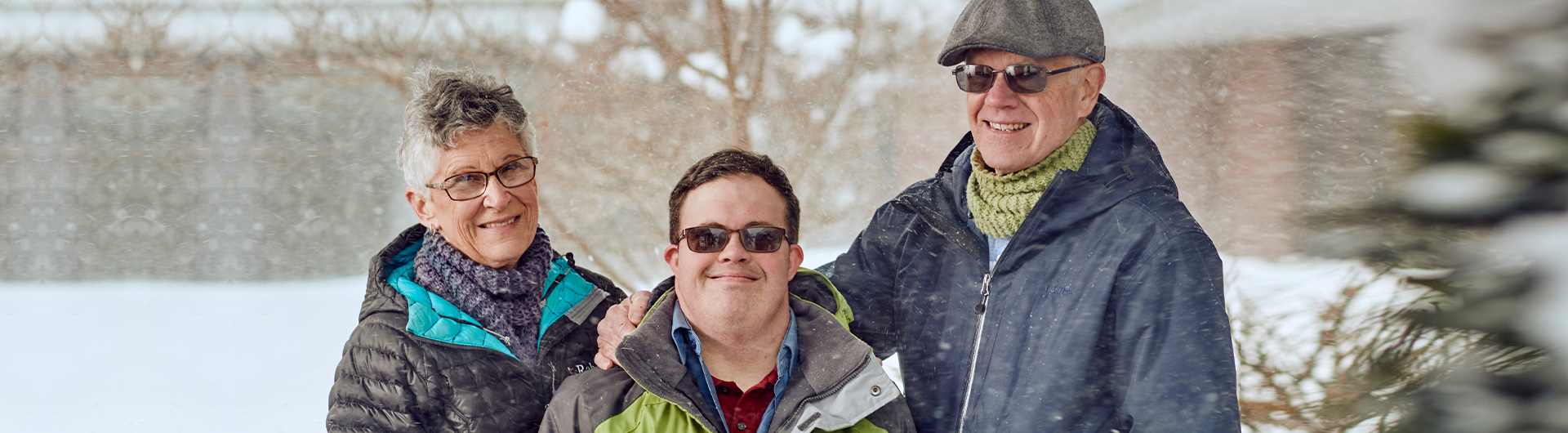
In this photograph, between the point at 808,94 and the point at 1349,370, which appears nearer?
the point at 1349,370

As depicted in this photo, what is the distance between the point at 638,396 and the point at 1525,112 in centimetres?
164

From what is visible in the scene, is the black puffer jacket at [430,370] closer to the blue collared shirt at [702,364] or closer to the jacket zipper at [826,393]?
the blue collared shirt at [702,364]

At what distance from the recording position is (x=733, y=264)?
1.99 metres

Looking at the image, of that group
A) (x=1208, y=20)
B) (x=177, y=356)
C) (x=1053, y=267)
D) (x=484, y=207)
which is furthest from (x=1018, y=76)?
(x=177, y=356)

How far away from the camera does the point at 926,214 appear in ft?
7.82

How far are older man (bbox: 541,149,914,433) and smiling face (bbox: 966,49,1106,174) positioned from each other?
0.53 metres

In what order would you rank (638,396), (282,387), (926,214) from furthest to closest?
1. (282,387)
2. (926,214)
3. (638,396)

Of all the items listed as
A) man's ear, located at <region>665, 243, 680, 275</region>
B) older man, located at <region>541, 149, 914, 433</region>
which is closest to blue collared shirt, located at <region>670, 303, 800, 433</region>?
older man, located at <region>541, 149, 914, 433</region>

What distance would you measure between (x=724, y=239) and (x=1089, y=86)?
98 centimetres

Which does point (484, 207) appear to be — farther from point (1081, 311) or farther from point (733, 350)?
point (1081, 311)

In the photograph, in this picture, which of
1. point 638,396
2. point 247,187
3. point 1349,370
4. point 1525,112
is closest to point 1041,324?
point 638,396

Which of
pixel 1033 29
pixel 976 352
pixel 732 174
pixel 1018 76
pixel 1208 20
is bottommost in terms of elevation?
pixel 976 352

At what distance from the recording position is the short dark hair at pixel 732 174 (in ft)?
6.82

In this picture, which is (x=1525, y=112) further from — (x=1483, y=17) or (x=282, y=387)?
(x=282, y=387)
